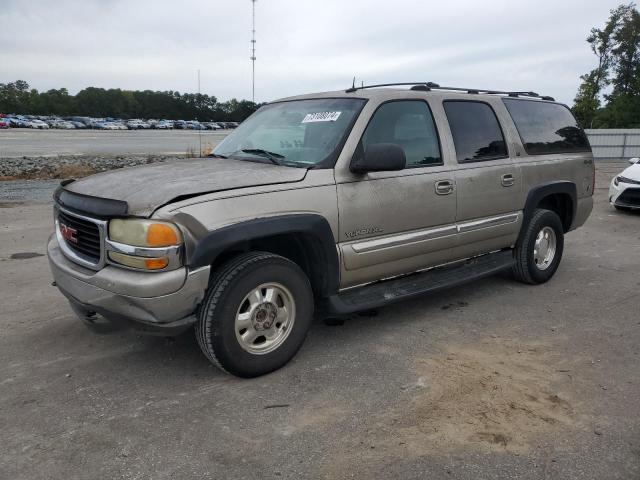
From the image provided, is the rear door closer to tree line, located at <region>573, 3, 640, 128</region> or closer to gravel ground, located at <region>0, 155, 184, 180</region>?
gravel ground, located at <region>0, 155, 184, 180</region>

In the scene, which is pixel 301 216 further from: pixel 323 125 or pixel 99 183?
pixel 99 183

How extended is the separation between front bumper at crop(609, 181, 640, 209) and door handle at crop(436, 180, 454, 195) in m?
6.97

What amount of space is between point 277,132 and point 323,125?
0.45 m

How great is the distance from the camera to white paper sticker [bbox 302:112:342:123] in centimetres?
409

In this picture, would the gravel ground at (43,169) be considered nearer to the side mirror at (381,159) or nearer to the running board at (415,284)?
the running board at (415,284)

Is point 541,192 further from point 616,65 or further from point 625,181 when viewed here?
point 616,65

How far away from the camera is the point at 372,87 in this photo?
4.54 meters

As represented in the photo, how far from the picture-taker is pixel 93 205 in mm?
3270

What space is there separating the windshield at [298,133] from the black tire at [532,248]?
234 centimetres

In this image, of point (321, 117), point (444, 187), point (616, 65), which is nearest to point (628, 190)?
point (444, 187)

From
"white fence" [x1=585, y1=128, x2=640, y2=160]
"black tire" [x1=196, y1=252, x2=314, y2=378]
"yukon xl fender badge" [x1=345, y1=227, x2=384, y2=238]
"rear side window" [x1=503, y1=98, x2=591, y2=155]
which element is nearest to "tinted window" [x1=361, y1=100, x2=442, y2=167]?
"yukon xl fender badge" [x1=345, y1=227, x2=384, y2=238]

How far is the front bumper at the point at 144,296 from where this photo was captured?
3.03m

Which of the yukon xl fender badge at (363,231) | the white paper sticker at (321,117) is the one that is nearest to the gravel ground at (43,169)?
the white paper sticker at (321,117)

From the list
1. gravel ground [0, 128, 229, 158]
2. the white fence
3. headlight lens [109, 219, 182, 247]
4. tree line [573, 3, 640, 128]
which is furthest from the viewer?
tree line [573, 3, 640, 128]
